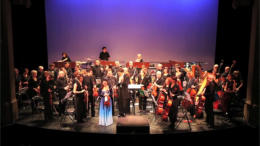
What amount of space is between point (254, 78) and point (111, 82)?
14.6ft

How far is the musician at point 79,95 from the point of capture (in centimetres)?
655

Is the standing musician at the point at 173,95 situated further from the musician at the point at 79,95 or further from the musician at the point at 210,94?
the musician at the point at 79,95

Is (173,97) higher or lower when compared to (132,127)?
higher

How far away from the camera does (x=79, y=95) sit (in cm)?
665

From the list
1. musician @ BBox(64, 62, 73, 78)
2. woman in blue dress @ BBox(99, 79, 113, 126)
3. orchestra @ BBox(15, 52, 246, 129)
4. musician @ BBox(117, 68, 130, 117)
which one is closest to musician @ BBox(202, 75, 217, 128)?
orchestra @ BBox(15, 52, 246, 129)

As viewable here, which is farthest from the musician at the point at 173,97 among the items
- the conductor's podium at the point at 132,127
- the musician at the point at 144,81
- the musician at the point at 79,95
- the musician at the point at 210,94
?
the musician at the point at 79,95

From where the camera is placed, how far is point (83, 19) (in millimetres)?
11578

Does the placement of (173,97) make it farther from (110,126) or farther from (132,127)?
(110,126)

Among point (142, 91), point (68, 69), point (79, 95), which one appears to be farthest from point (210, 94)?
point (68, 69)

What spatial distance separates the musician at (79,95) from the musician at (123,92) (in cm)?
122

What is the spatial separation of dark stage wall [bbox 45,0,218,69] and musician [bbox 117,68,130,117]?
478cm

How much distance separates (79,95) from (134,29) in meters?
6.09

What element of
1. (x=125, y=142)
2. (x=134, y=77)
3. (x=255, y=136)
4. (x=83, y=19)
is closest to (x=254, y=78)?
(x=255, y=136)

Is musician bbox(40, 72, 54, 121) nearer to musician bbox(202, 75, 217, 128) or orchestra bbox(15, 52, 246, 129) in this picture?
orchestra bbox(15, 52, 246, 129)
